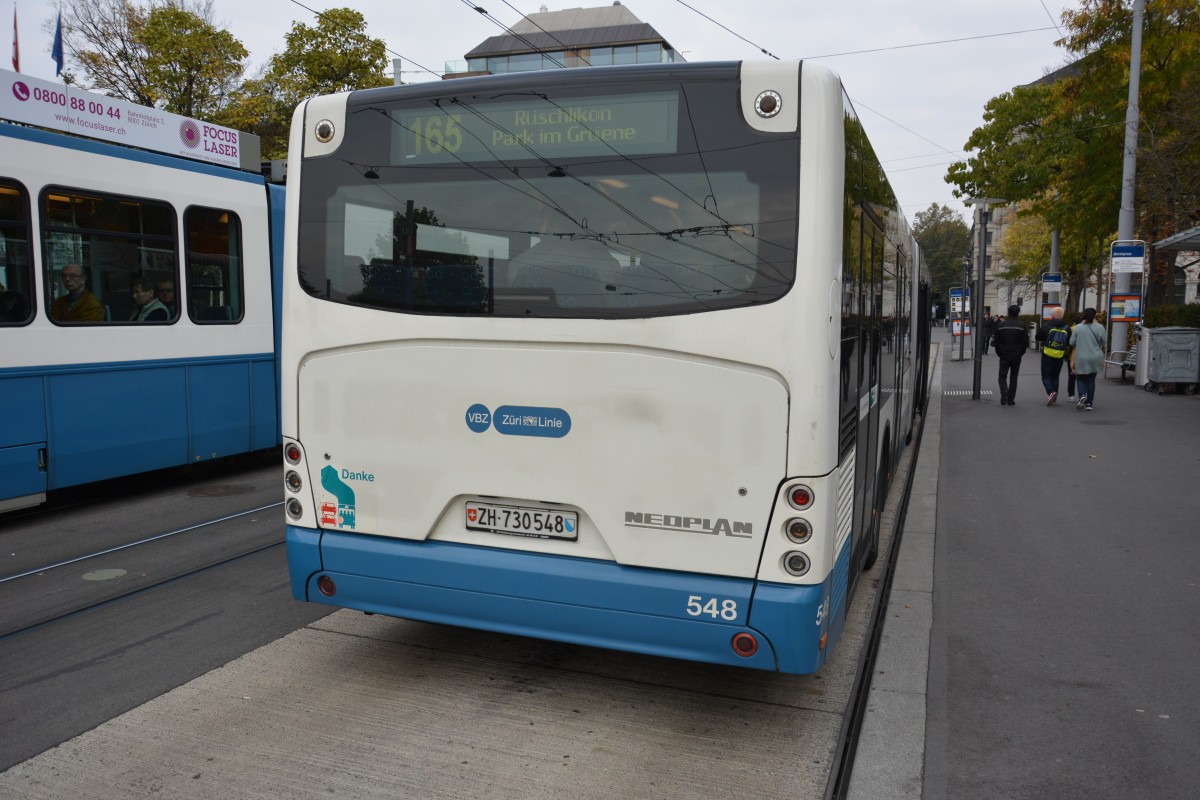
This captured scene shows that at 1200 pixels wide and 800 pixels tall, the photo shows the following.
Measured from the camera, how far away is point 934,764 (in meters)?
3.80

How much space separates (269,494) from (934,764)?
6798 mm

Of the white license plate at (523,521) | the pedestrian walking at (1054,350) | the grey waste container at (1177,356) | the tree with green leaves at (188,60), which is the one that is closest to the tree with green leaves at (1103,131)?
the grey waste container at (1177,356)

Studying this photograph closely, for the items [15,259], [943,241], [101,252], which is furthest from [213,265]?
[943,241]

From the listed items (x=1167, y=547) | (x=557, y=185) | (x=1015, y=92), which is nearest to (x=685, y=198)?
(x=557, y=185)

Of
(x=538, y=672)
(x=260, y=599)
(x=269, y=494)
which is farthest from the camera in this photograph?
(x=269, y=494)

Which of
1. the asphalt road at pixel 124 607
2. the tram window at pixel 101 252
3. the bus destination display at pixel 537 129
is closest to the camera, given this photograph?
the bus destination display at pixel 537 129

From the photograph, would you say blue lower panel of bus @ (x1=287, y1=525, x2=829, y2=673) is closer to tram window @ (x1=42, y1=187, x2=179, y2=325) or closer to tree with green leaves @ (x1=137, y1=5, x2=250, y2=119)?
tram window @ (x1=42, y1=187, x2=179, y2=325)

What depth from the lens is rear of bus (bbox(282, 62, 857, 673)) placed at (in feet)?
12.1

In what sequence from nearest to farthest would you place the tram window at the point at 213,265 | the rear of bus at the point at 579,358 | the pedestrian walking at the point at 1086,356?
the rear of bus at the point at 579,358 → the tram window at the point at 213,265 → the pedestrian walking at the point at 1086,356

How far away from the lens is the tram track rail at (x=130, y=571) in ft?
18.2

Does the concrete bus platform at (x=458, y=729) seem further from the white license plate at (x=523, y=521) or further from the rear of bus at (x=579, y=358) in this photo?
the white license plate at (x=523, y=521)

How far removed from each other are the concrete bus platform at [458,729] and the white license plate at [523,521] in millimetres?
816

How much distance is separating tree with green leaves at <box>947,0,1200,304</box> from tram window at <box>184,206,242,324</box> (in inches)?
713

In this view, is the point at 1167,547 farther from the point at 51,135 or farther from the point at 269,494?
the point at 51,135
